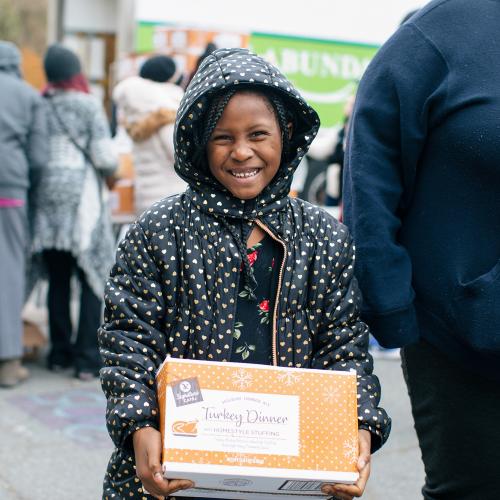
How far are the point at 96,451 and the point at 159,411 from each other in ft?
8.56

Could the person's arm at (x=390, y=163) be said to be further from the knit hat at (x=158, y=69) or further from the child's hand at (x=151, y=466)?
the knit hat at (x=158, y=69)

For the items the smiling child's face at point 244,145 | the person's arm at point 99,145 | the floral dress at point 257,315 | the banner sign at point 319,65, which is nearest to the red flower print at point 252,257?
the floral dress at point 257,315

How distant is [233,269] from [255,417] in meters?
0.35

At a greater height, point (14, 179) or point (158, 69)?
point (158, 69)

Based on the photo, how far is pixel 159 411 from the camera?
6.42ft

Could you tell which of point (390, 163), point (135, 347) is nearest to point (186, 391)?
point (135, 347)

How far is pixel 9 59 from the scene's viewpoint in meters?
5.43

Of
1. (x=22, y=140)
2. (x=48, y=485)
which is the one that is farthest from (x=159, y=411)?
(x=22, y=140)

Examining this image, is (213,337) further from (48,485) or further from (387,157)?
(48,485)

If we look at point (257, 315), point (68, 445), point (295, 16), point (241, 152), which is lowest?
point (68, 445)

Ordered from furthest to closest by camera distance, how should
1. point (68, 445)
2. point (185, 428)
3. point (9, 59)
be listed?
point (9, 59) → point (68, 445) → point (185, 428)

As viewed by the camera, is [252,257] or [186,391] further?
[252,257]

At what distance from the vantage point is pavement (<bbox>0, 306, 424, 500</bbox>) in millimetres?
4031

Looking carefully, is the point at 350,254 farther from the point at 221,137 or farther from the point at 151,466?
the point at 151,466
